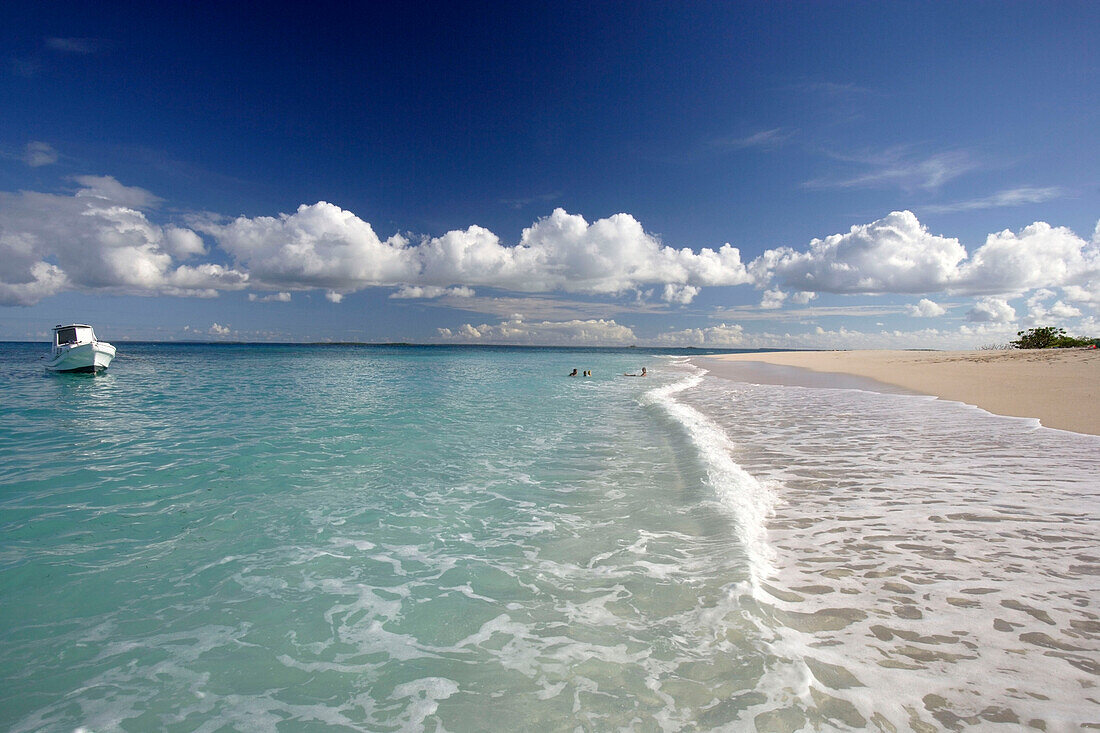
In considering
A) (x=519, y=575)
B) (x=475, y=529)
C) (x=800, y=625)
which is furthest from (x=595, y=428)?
(x=800, y=625)

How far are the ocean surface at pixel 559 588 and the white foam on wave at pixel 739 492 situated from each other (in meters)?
0.07

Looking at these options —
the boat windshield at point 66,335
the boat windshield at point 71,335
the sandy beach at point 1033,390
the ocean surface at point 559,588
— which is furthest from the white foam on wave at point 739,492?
the boat windshield at point 66,335

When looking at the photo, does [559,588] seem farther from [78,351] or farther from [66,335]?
[66,335]

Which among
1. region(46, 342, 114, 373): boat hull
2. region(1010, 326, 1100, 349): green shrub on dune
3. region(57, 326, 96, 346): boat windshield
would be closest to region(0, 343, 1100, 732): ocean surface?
region(46, 342, 114, 373): boat hull

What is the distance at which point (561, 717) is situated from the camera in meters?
3.46

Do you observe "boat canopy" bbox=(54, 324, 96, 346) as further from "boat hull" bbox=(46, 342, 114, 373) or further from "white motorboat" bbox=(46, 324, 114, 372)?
"boat hull" bbox=(46, 342, 114, 373)

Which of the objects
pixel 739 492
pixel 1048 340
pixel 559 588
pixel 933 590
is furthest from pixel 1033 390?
pixel 1048 340

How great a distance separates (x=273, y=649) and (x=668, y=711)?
361cm

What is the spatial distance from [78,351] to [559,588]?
45035 millimetres

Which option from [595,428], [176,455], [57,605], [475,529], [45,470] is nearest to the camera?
[57,605]

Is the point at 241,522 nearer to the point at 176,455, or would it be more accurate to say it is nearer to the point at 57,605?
the point at 57,605

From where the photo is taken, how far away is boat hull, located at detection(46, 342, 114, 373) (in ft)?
111

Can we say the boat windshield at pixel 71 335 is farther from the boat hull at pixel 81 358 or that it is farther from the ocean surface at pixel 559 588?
the ocean surface at pixel 559 588

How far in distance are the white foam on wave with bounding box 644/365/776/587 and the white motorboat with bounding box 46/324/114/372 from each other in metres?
43.3
